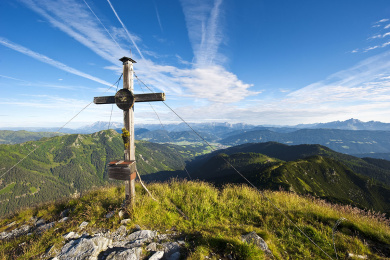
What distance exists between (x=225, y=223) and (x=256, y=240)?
184 centimetres

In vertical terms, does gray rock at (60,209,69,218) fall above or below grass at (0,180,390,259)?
below

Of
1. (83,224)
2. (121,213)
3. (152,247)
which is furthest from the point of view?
(121,213)

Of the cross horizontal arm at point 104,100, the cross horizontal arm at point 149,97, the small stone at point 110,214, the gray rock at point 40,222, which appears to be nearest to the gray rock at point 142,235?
the small stone at point 110,214

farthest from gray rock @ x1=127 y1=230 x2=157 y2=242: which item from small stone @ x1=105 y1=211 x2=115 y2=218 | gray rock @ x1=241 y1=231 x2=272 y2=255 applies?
gray rock @ x1=241 y1=231 x2=272 y2=255

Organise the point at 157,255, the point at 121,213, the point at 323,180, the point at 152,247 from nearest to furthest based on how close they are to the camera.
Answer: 1. the point at 157,255
2. the point at 152,247
3. the point at 121,213
4. the point at 323,180

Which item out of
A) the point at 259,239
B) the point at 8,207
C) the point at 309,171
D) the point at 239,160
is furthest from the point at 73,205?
the point at 8,207

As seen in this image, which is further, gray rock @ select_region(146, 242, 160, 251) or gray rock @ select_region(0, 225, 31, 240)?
gray rock @ select_region(0, 225, 31, 240)

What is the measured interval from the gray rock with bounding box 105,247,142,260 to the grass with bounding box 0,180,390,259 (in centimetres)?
136

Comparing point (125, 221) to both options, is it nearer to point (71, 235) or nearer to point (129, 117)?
point (71, 235)

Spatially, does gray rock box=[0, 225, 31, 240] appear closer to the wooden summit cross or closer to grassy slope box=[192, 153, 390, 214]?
the wooden summit cross

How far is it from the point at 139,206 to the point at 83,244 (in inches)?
93.9

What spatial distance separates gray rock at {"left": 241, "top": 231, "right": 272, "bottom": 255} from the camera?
4.88 m

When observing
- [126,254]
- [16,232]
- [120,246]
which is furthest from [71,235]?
[16,232]

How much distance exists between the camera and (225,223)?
6785 mm
